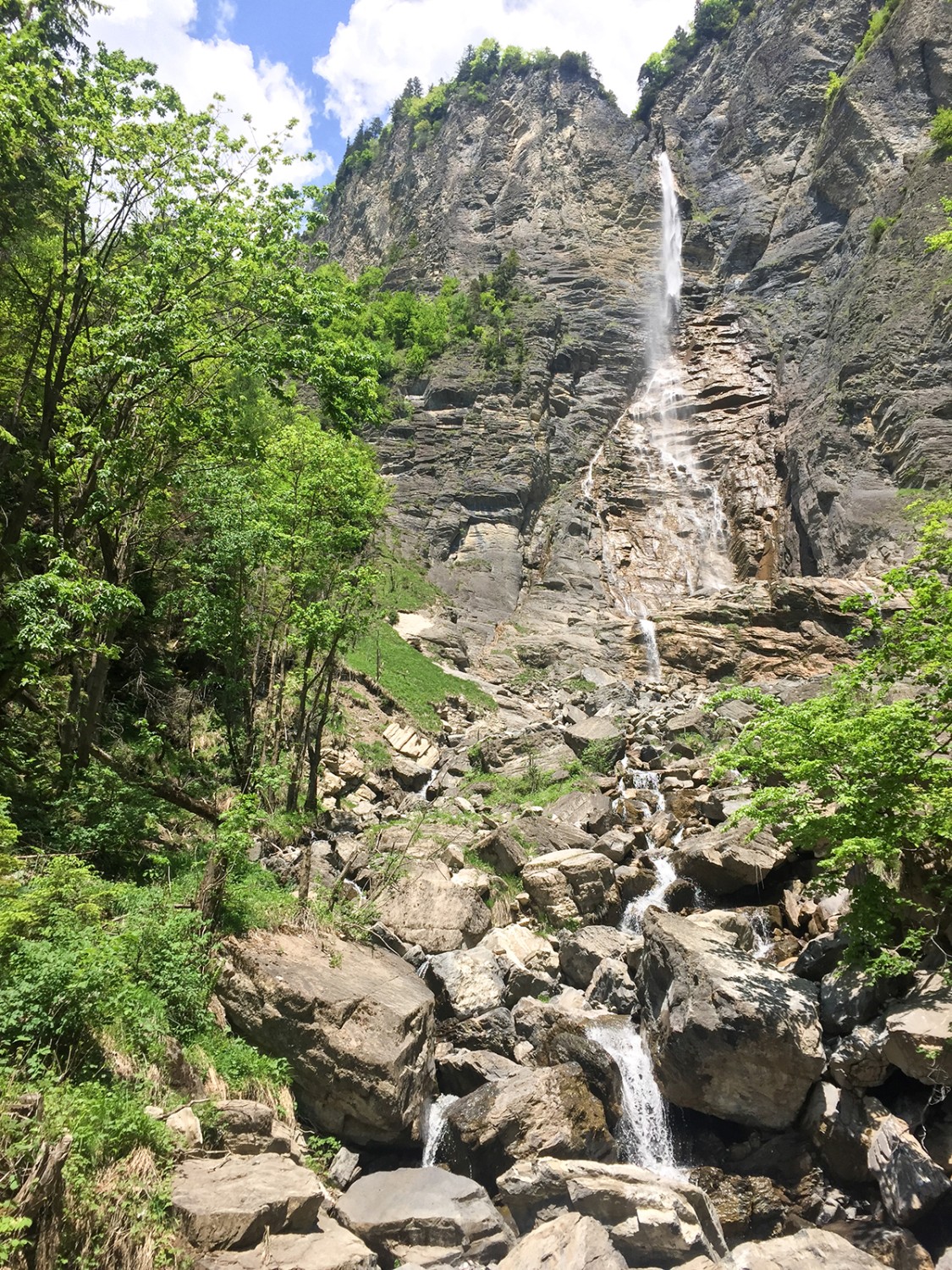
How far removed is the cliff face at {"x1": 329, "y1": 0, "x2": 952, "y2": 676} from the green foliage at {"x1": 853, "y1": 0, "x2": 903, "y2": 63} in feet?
5.57

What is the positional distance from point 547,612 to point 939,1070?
26.6 metres

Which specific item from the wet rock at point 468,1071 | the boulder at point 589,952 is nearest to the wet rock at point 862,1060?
the boulder at point 589,952

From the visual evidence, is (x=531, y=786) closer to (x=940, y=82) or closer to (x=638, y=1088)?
(x=638, y=1088)

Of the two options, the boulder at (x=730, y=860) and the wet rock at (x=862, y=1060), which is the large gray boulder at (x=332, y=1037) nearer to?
the wet rock at (x=862, y=1060)

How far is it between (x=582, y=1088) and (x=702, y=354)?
44.4 m

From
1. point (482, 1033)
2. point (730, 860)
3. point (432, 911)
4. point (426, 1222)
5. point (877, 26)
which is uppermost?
point (877, 26)

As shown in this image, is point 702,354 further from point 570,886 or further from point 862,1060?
point 862,1060

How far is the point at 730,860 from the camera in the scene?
12055 mm

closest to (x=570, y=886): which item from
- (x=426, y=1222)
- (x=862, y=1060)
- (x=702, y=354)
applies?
(x=862, y=1060)

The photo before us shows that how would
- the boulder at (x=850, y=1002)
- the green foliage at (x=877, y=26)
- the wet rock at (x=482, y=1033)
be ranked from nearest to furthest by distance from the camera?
the boulder at (x=850, y=1002), the wet rock at (x=482, y=1033), the green foliage at (x=877, y=26)

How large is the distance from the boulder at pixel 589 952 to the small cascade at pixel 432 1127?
2.96 meters

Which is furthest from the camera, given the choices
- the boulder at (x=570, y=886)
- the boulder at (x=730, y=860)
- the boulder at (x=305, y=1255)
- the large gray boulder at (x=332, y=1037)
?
the boulder at (x=570, y=886)

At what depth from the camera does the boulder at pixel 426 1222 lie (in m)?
6.44

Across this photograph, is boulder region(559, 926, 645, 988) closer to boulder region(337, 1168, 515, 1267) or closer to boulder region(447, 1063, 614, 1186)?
boulder region(447, 1063, 614, 1186)
